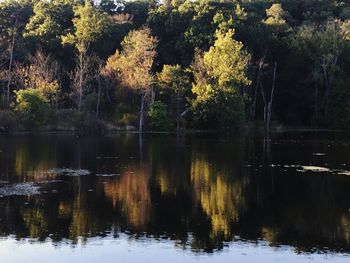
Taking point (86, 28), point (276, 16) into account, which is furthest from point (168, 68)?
point (276, 16)

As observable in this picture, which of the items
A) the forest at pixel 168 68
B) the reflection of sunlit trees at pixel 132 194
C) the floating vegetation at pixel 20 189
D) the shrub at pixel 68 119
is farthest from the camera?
the forest at pixel 168 68

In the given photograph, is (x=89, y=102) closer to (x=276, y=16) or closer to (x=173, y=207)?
(x=276, y=16)

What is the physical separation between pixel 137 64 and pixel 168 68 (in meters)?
3.74

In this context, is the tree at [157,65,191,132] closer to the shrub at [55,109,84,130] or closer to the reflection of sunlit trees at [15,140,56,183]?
the shrub at [55,109,84,130]

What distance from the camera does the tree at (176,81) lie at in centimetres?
6450

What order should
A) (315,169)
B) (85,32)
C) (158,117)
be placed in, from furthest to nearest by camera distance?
(85,32)
(158,117)
(315,169)

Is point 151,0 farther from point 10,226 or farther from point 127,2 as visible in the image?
point 10,226

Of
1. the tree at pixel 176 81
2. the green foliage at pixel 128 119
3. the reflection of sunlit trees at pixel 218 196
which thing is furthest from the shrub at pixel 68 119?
the reflection of sunlit trees at pixel 218 196

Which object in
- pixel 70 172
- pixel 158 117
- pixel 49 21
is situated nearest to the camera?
pixel 70 172

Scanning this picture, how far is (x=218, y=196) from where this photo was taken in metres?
24.0

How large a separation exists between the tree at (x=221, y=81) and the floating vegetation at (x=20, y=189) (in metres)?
38.6

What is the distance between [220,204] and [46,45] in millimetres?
53912

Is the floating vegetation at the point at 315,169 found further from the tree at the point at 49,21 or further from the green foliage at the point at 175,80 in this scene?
the tree at the point at 49,21

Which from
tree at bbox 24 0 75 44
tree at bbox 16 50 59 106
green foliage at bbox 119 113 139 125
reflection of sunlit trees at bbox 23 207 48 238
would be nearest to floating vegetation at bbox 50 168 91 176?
reflection of sunlit trees at bbox 23 207 48 238
